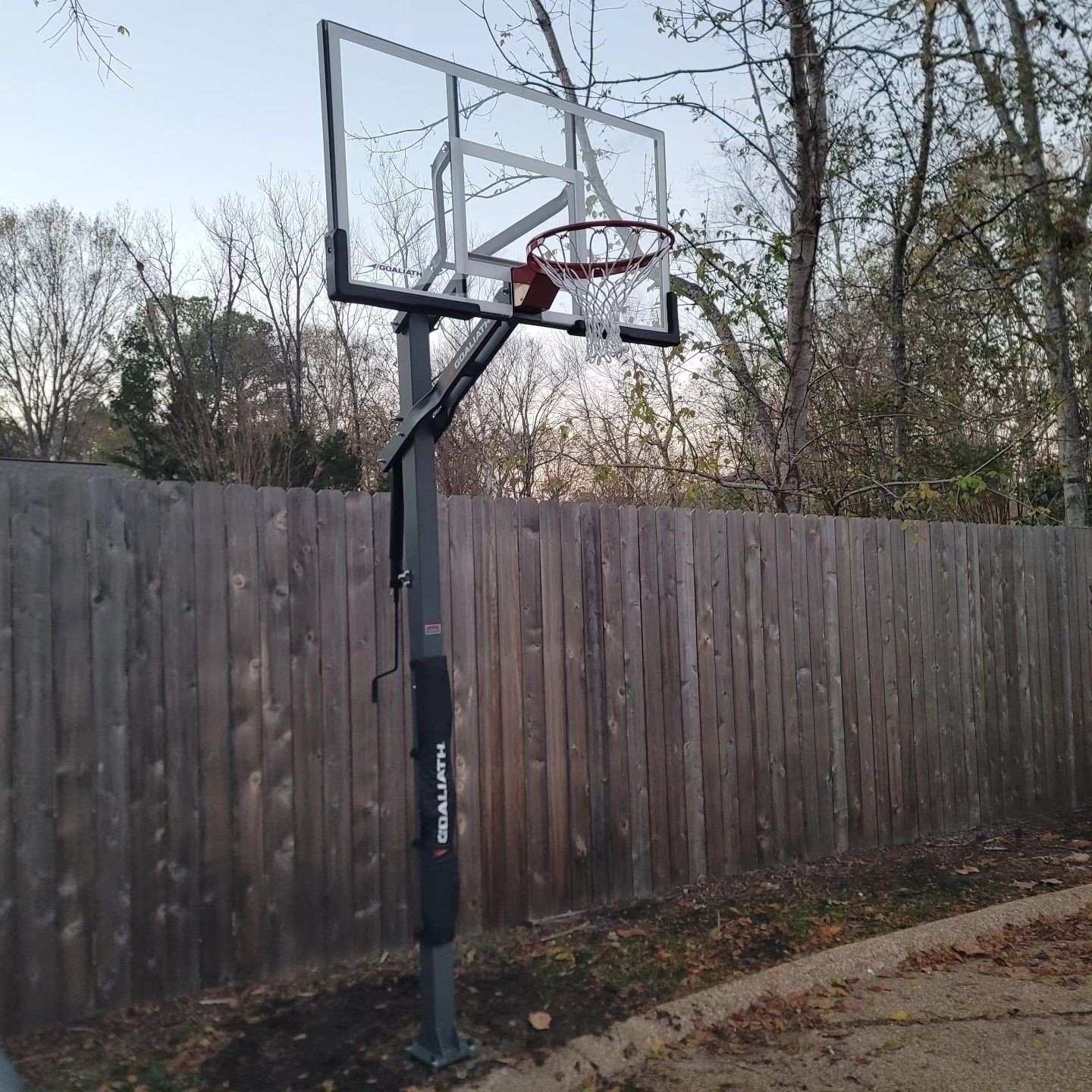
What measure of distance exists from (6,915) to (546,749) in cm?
238

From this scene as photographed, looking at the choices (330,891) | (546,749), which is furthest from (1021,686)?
(330,891)

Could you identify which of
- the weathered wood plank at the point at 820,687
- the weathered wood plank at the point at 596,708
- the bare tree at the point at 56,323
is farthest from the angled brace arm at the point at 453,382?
the bare tree at the point at 56,323

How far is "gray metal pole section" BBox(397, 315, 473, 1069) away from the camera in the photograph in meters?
3.62

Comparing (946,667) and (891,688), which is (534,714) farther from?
(946,667)

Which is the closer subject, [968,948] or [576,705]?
[968,948]

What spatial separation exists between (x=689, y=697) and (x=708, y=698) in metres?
0.14

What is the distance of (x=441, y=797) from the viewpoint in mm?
3711

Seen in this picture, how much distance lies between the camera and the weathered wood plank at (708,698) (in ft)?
18.6

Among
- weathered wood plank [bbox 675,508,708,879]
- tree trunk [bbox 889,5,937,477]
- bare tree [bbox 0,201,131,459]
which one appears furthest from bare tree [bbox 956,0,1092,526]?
bare tree [bbox 0,201,131,459]

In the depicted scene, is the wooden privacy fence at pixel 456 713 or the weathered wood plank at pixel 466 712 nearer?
the wooden privacy fence at pixel 456 713

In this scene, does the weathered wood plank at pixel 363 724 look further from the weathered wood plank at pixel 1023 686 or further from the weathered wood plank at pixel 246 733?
the weathered wood plank at pixel 1023 686

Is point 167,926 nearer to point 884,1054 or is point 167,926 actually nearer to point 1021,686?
point 884,1054

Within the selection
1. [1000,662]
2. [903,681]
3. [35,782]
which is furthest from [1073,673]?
[35,782]

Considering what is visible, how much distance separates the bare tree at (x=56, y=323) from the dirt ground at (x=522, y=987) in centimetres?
2146
